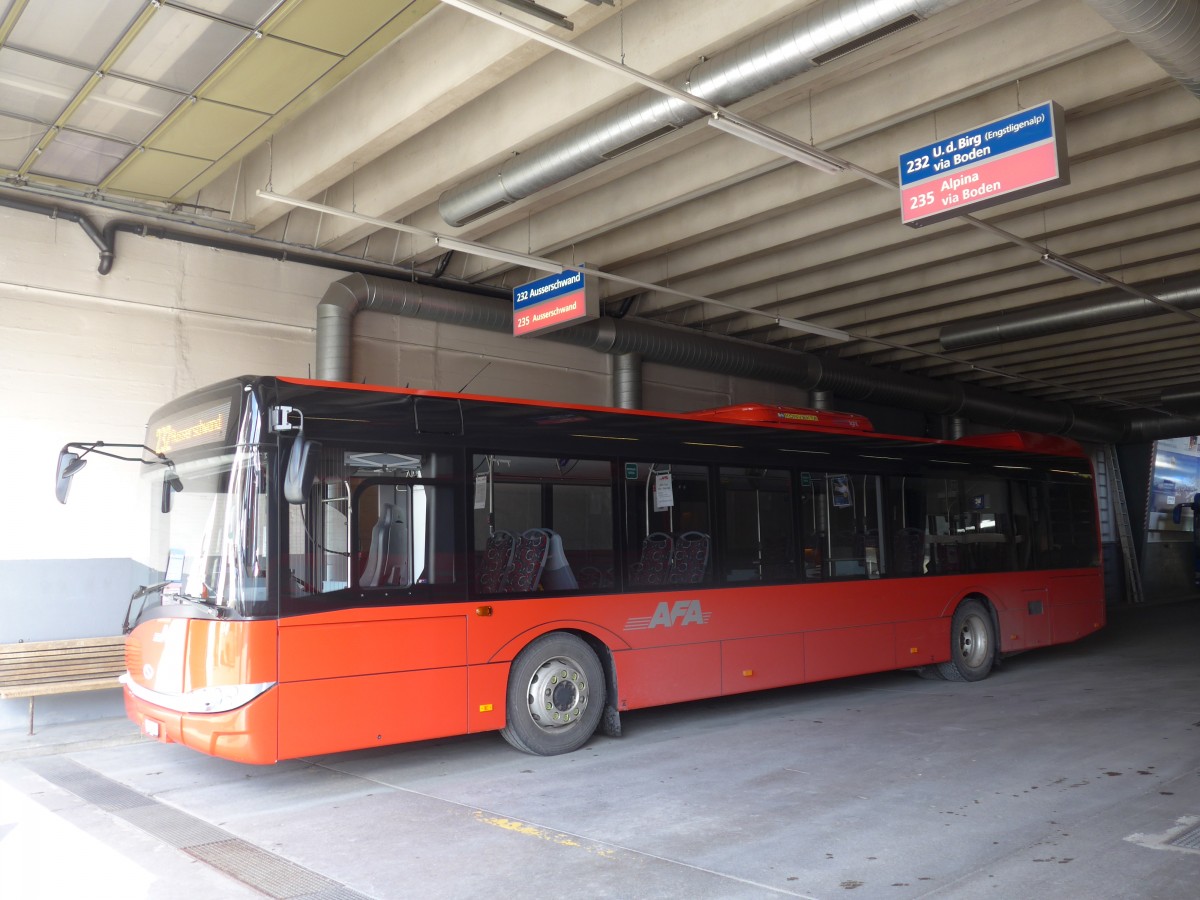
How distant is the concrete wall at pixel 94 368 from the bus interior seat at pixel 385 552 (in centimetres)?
296

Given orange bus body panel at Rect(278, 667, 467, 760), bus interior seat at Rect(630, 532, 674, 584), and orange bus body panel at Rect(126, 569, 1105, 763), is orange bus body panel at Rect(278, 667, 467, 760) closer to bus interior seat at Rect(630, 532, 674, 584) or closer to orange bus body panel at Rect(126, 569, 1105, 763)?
orange bus body panel at Rect(126, 569, 1105, 763)

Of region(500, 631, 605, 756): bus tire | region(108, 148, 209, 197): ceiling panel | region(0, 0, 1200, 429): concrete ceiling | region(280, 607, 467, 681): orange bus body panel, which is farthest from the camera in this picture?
region(108, 148, 209, 197): ceiling panel

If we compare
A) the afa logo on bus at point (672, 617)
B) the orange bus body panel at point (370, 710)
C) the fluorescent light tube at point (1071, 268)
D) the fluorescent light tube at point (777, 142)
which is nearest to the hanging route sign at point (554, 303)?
the fluorescent light tube at point (777, 142)

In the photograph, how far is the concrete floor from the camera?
4.58 meters

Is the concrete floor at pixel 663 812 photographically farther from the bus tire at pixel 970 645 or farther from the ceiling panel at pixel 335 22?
the ceiling panel at pixel 335 22

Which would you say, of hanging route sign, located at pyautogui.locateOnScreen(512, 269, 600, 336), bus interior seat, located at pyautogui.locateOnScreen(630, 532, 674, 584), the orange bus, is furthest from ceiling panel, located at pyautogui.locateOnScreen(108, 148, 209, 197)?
bus interior seat, located at pyautogui.locateOnScreen(630, 532, 674, 584)

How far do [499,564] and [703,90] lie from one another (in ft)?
12.5

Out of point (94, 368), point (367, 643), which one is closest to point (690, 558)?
point (367, 643)

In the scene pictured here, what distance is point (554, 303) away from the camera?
10.6 m

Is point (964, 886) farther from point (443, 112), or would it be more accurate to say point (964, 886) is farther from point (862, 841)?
point (443, 112)

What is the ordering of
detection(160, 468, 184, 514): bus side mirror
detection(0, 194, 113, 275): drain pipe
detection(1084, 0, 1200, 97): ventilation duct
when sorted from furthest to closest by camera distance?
1. detection(0, 194, 113, 275): drain pipe
2. detection(160, 468, 184, 514): bus side mirror
3. detection(1084, 0, 1200, 97): ventilation duct

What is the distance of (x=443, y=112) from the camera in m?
7.92

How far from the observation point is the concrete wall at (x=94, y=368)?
9.10 m

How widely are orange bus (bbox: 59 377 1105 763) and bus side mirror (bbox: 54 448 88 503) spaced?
0.17ft
